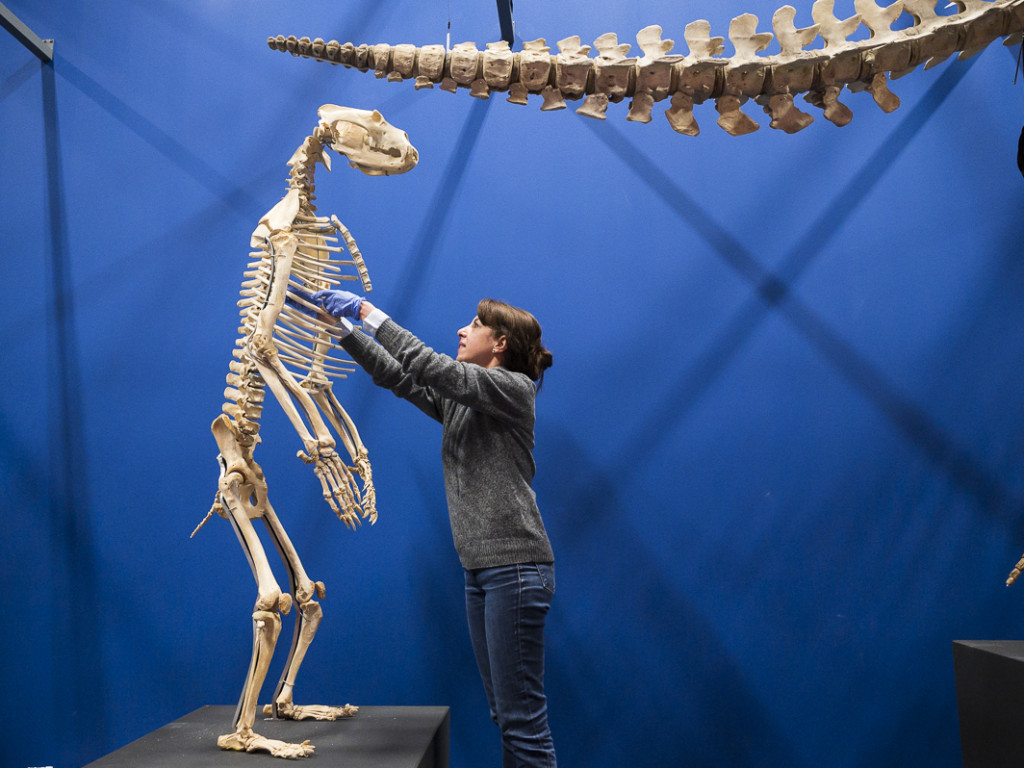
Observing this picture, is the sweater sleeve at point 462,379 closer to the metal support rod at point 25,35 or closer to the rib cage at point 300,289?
the rib cage at point 300,289

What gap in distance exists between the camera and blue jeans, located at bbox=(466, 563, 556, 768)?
1962 mm

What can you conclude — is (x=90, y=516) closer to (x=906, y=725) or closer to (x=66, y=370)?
(x=66, y=370)

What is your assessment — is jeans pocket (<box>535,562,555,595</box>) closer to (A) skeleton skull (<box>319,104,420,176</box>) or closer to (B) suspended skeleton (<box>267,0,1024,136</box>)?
(B) suspended skeleton (<box>267,0,1024,136</box>)

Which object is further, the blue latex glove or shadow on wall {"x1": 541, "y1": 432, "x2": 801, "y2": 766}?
shadow on wall {"x1": 541, "y1": 432, "x2": 801, "y2": 766}

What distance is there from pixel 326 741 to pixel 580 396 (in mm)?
1664

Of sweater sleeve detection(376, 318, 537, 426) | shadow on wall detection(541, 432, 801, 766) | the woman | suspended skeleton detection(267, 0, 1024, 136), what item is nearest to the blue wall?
shadow on wall detection(541, 432, 801, 766)

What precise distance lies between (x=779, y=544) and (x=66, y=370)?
3.18 metres

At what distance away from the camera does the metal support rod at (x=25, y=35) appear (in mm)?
3275

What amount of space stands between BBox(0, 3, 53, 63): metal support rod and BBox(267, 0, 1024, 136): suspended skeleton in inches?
85.4

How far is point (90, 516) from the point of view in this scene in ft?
10.9

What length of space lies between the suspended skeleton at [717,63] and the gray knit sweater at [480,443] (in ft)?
2.22

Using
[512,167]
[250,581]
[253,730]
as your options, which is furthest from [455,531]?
[512,167]

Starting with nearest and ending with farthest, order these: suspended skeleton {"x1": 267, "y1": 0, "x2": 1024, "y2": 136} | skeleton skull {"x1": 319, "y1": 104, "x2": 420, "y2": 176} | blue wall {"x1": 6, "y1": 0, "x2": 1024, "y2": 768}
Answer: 1. suspended skeleton {"x1": 267, "y1": 0, "x2": 1024, "y2": 136}
2. skeleton skull {"x1": 319, "y1": 104, "x2": 420, "y2": 176}
3. blue wall {"x1": 6, "y1": 0, "x2": 1024, "y2": 768}

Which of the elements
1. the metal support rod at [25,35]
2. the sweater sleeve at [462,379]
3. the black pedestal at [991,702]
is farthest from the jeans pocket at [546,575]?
the metal support rod at [25,35]
